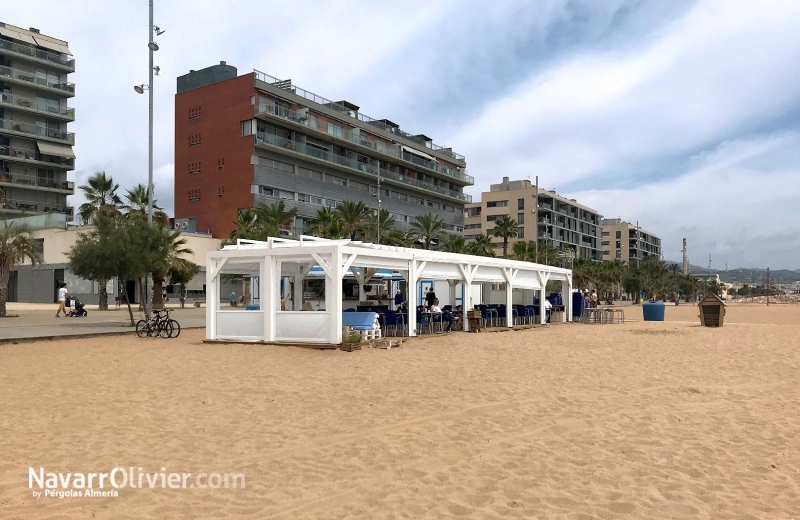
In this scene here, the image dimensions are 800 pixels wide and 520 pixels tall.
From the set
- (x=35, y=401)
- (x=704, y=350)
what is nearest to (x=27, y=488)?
(x=35, y=401)

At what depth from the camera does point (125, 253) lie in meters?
22.0

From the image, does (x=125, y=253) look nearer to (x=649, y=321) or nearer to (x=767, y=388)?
(x=767, y=388)

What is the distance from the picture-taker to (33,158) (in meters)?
58.9

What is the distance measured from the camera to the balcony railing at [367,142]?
50.7m

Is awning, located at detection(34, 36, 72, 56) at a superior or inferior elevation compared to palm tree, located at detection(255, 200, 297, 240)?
superior

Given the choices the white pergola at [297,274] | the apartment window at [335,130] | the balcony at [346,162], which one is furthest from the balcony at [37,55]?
the white pergola at [297,274]

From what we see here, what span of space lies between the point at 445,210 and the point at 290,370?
6342 centimetres

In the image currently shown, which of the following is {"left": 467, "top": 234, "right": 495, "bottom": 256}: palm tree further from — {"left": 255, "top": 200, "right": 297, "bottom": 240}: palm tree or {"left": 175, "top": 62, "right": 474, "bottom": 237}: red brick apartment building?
{"left": 255, "top": 200, "right": 297, "bottom": 240}: palm tree

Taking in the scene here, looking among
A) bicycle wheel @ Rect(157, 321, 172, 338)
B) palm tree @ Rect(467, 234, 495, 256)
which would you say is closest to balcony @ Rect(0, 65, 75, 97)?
palm tree @ Rect(467, 234, 495, 256)

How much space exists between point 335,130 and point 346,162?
3.09m

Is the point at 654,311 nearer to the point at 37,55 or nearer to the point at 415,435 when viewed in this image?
the point at 415,435

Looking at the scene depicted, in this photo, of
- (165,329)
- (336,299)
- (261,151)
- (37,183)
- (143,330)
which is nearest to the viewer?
(336,299)

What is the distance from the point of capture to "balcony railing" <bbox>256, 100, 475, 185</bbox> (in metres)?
50.7

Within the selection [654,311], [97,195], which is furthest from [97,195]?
[654,311]
